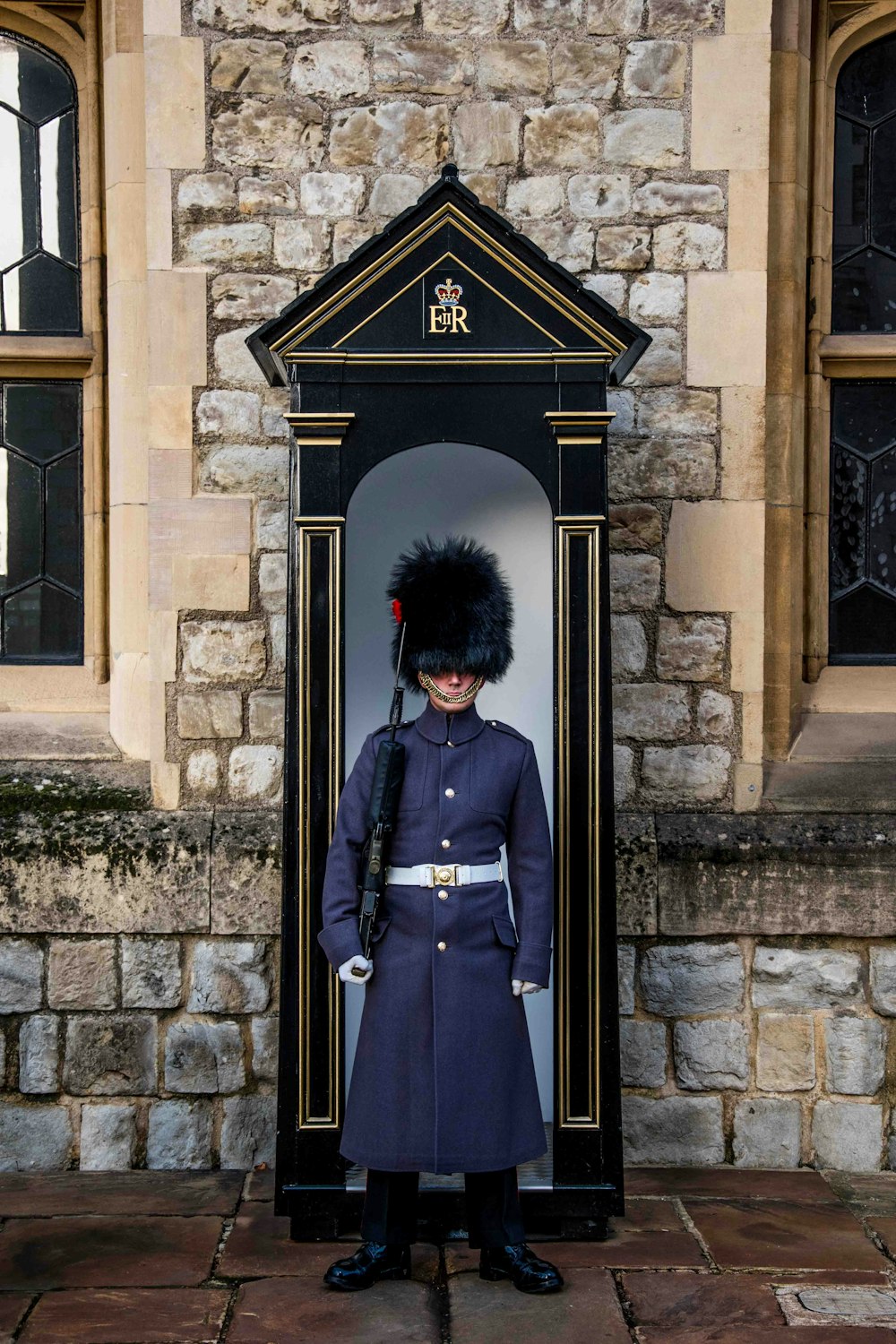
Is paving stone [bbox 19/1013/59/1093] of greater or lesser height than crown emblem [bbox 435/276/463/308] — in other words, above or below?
below

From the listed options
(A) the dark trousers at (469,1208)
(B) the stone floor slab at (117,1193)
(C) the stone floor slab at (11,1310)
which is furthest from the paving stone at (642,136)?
(C) the stone floor slab at (11,1310)

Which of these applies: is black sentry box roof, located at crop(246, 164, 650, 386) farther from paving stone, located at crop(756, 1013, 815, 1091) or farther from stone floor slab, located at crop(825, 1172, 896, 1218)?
stone floor slab, located at crop(825, 1172, 896, 1218)

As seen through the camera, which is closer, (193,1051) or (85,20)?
(193,1051)

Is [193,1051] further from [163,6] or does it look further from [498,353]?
[163,6]

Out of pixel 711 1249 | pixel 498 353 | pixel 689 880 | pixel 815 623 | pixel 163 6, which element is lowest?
pixel 711 1249

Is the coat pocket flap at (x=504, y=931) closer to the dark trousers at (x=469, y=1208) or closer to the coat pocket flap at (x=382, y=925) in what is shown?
the coat pocket flap at (x=382, y=925)

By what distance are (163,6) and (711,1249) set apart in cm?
359

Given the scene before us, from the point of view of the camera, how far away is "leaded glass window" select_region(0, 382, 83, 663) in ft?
14.0

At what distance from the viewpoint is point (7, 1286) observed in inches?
120

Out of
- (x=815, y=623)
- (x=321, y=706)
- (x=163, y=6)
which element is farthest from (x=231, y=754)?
A: (x=163, y=6)

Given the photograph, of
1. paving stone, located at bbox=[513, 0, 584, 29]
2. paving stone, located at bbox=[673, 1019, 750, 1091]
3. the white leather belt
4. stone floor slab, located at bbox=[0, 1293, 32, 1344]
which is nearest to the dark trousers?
the white leather belt

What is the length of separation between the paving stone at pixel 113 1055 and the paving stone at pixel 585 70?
2.89m

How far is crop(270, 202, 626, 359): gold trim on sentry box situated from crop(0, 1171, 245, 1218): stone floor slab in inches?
85.3

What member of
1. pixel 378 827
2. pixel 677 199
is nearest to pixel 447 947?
pixel 378 827
